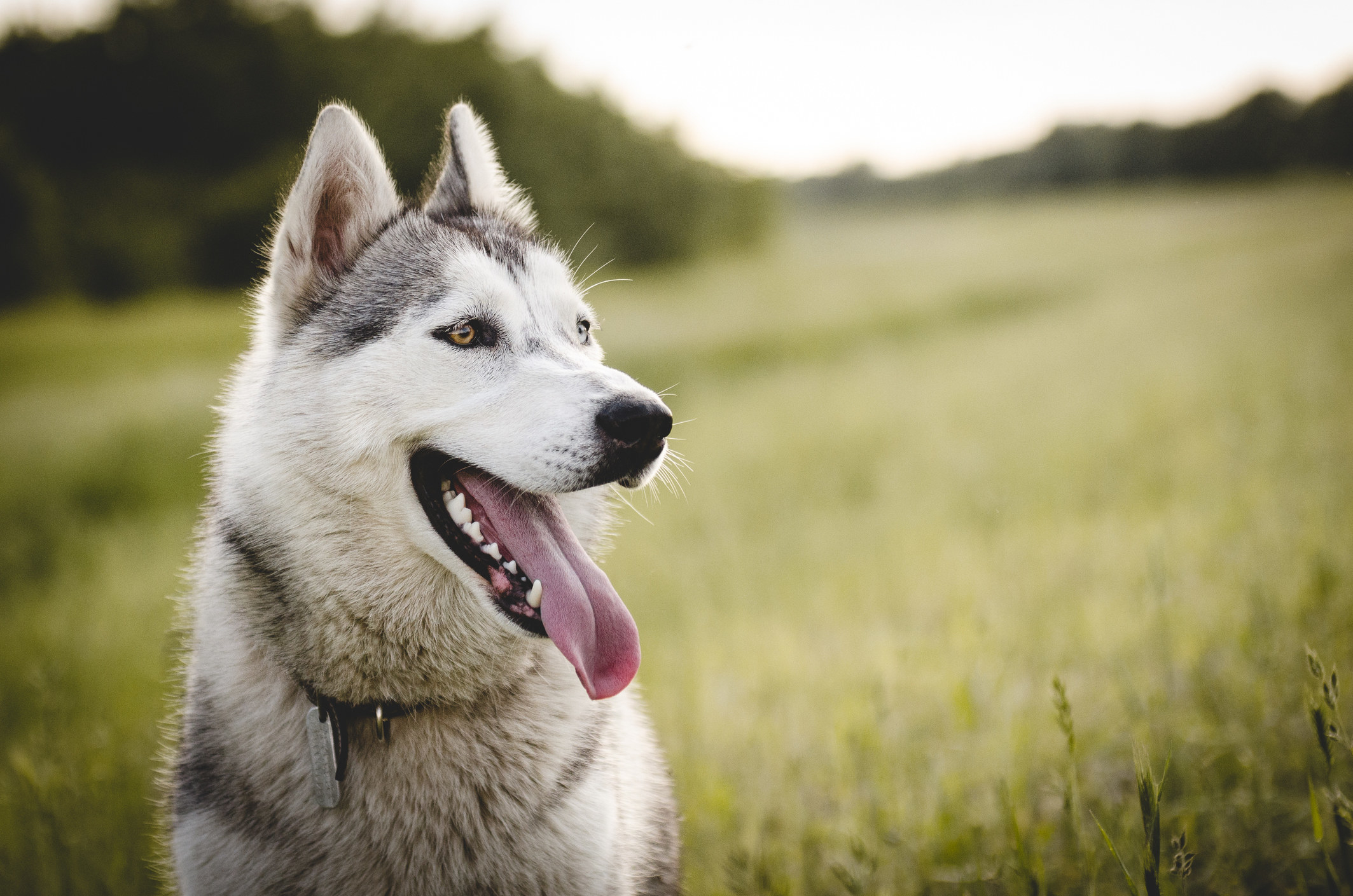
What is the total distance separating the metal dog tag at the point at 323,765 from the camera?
5.53ft

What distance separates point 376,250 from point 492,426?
868 mm

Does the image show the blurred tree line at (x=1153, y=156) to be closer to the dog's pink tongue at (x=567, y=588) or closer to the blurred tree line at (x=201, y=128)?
the blurred tree line at (x=201, y=128)

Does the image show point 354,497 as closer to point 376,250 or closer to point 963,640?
point 376,250

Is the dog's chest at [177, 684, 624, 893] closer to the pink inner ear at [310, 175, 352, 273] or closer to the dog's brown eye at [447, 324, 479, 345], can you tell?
the dog's brown eye at [447, 324, 479, 345]

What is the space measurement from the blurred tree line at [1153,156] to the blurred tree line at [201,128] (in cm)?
1276

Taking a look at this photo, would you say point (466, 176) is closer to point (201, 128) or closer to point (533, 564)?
point (533, 564)

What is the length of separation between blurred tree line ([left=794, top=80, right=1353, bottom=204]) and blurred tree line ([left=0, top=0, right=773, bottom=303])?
12.8 meters

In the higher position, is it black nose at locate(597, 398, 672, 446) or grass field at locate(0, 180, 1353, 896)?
black nose at locate(597, 398, 672, 446)

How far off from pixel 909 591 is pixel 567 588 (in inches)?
133

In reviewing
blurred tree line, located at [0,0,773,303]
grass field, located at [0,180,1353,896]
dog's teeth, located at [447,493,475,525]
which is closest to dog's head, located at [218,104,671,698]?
dog's teeth, located at [447,493,475,525]

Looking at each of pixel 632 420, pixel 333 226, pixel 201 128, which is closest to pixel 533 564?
pixel 632 420

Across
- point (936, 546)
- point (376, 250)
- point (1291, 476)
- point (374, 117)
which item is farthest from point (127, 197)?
point (1291, 476)

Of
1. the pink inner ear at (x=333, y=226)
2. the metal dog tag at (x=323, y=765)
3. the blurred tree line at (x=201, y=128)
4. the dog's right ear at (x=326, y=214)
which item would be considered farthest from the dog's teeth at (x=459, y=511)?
the blurred tree line at (x=201, y=128)

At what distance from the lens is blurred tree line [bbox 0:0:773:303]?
490 inches
